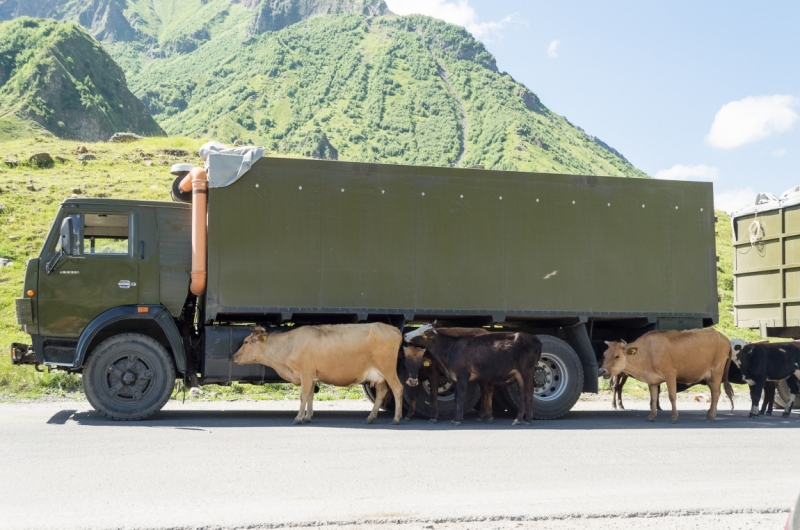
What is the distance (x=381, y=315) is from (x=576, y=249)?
130 inches

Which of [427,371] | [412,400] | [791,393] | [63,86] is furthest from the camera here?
[63,86]

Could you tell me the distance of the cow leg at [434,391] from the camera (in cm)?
1246

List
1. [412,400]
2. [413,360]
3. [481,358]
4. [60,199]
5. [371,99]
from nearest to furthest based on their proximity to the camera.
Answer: [481,358] < [413,360] < [412,400] < [60,199] < [371,99]

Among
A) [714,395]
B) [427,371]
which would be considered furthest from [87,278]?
[714,395]

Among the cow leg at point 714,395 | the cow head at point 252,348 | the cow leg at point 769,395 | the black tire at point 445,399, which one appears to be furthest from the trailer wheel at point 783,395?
the cow head at point 252,348

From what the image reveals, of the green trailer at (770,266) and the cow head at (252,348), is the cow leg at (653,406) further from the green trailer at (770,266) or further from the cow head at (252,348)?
the cow head at (252,348)

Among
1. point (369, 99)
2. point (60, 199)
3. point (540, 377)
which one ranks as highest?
point (369, 99)

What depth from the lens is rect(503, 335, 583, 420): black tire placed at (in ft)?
42.1

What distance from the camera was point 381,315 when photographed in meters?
12.7

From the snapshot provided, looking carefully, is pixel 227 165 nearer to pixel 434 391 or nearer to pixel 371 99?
pixel 434 391

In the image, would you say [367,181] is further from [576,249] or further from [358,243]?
[576,249]

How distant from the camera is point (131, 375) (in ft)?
38.0

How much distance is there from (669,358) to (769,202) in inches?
159

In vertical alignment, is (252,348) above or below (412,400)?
above
